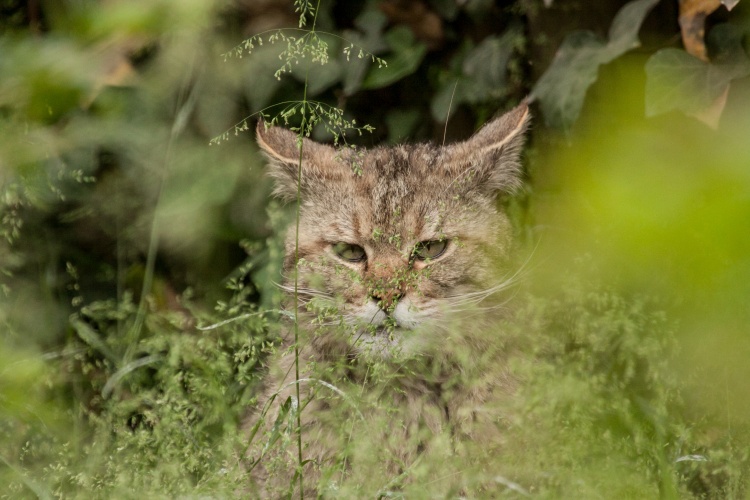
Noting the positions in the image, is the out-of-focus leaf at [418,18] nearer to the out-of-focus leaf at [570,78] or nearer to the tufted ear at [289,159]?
the out-of-focus leaf at [570,78]

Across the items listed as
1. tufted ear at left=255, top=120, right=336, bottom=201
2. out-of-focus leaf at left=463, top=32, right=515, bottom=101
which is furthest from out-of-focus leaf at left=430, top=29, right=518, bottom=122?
tufted ear at left=255, top=120, right=336, bottom=201

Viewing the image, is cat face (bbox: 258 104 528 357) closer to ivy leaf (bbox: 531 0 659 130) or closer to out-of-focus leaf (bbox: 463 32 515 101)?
ivy leaf (bbox: 531 0 659 130)

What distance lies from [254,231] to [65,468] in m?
1.54

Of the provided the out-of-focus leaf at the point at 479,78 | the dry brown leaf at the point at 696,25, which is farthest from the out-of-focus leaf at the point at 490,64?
the dry brown leaf at the point at 696,25

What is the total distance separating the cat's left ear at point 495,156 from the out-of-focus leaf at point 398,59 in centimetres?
64

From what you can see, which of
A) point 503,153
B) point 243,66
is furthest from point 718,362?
point 243,66

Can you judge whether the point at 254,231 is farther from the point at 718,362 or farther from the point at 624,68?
the point at 718,362

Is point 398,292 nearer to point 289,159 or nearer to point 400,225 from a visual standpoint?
point 400,225

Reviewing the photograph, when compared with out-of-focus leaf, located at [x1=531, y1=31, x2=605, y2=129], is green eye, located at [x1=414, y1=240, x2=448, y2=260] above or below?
below

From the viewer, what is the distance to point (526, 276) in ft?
8.93

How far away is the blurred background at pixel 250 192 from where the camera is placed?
2.04 meters

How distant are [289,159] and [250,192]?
2.82ft

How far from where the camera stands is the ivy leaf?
2787 millimetres

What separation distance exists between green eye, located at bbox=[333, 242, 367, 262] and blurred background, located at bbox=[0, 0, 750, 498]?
0.19 meters
